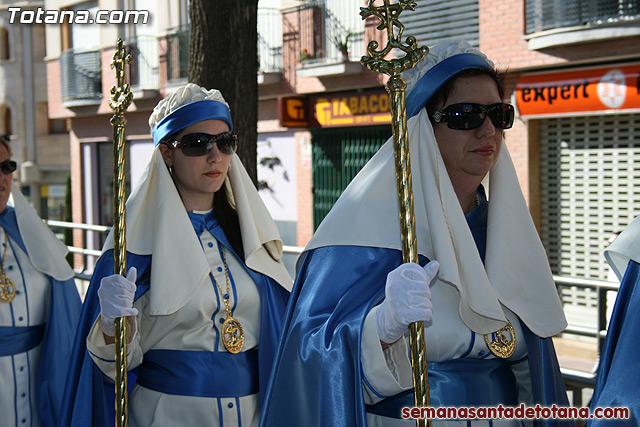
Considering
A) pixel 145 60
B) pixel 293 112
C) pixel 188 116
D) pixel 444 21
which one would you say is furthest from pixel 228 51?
pixel 145 60

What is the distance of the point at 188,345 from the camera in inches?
126

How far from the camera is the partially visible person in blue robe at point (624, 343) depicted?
2109 mm

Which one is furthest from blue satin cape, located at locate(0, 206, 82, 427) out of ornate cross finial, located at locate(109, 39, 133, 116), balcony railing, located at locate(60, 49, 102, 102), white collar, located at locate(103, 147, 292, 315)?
balcony railing, located at locate(60, 49, 102, 102)

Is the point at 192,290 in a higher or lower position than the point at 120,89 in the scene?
lower

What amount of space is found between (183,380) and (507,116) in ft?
5.49

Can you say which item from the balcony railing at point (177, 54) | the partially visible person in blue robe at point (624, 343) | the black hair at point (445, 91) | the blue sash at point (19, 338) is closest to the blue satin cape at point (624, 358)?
the partially visible person in blue robe at point (624, 343)

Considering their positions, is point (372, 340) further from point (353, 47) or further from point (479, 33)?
point (353, 47)

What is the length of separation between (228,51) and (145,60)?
14.5 metres

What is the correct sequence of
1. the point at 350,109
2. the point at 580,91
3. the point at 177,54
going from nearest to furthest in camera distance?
the point at 580,91 < the point at 350,109 < the point at 177,54

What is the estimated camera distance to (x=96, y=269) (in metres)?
3.37

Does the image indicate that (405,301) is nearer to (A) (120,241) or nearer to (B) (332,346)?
(B) (332,346)

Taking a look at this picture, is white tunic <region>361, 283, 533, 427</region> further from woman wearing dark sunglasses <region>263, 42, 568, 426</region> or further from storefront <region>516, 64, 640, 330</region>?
storefront <region>516, 64, 640, 330</region>

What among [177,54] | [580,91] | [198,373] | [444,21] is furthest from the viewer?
[177,54]

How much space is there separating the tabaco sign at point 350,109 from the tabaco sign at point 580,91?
9.24ft
